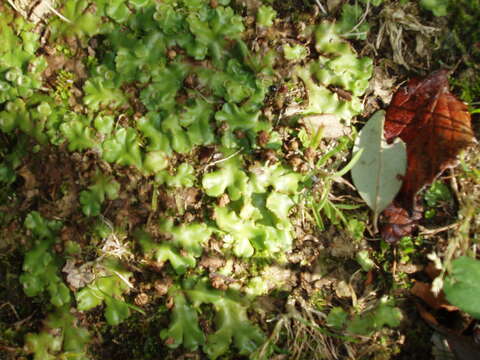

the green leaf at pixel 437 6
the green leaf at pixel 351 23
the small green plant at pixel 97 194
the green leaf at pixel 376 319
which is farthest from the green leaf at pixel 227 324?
the green leaf at pixel 437 6

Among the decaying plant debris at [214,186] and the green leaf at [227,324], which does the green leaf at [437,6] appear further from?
the green leaf at [227,324]

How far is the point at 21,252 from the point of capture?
298 cm

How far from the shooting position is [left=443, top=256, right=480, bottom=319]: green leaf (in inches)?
104

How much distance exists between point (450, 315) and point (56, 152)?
9.72ft

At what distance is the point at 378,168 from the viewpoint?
2.96 meters

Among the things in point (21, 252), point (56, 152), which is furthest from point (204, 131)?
point (21, 252)

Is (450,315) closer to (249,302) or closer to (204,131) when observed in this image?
(249,302)

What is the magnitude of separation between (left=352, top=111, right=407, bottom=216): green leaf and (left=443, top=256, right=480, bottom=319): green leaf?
1.97 feet

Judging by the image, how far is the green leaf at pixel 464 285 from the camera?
2641 millimetres

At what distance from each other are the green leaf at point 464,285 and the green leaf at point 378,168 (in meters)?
0.60

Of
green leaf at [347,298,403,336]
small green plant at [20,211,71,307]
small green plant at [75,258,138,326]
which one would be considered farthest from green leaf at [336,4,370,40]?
small green plant at [20,211,71,307]

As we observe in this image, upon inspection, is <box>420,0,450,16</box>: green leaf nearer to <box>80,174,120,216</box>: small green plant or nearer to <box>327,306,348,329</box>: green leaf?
<box>327,306,348,329</box>: green leaf

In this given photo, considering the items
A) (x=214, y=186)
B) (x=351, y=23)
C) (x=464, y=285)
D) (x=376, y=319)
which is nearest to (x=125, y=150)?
(x=214, y=186)

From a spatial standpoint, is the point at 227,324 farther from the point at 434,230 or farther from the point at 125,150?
the point at 434,230
